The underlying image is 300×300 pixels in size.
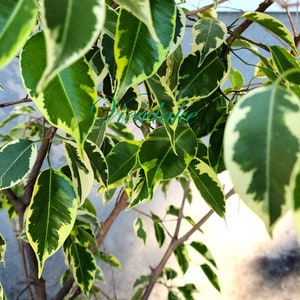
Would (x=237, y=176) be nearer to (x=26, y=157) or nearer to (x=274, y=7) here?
(x=26, y=157)

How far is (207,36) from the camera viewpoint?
15.5 inches

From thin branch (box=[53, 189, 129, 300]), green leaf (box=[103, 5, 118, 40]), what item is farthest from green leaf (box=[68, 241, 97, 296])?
green leaf (box=[103, 5, 118, 40])

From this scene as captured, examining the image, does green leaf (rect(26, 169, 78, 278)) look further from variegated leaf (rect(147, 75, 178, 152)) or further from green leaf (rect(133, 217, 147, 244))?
green leaf (rect(133, 217, 147, 244))

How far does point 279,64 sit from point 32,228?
10.3 inches

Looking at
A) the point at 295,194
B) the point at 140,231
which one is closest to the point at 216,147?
the point at 295,194

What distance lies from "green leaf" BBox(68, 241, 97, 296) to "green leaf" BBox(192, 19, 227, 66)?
0.34 metres

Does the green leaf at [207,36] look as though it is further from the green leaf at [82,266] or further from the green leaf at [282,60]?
the green leaf at [82,266]

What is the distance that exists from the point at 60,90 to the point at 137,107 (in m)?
0.19

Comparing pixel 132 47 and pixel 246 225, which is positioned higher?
pixel 132 47

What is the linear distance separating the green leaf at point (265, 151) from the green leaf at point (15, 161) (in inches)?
11.5

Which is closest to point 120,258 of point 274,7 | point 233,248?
point 233,248

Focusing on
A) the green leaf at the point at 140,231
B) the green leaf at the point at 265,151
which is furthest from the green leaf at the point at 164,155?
the green leaf at the point at 140,231

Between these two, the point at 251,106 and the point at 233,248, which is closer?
the point at 251,106

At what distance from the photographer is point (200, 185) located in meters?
0.41
